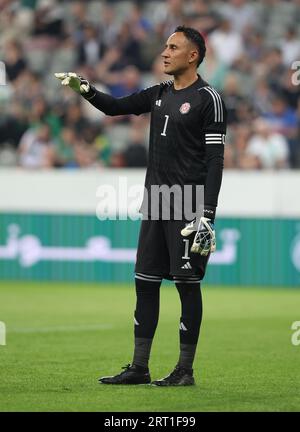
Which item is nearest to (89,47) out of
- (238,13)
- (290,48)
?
(238,13)

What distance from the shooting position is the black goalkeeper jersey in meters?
7.79

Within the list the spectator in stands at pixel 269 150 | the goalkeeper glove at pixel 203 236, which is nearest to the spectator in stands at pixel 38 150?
the spectator in stands at pixel 269 150

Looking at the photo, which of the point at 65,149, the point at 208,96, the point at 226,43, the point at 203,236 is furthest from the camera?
the point at 226,43

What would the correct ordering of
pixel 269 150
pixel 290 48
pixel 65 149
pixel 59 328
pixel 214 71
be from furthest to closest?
pixel 290 48 < pixel 214 71 < pixel 65 149 < pixel 269 150 < pixel 59 328

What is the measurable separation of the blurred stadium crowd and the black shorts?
31.8 feet

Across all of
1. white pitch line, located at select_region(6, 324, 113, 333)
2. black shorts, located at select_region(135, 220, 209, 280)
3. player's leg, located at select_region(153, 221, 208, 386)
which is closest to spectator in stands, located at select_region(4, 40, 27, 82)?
white pitch line, located at select_region(6, 324, 113, 333)

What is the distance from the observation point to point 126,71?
65.3 ft

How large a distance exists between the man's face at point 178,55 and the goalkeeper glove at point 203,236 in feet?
3.48

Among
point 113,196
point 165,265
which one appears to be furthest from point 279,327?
point 113,196

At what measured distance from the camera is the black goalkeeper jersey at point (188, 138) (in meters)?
7.79

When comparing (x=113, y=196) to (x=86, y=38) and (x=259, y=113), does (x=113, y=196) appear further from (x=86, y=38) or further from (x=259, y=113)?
(x=86, y=38)

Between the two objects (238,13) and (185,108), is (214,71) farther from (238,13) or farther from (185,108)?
(185,108)

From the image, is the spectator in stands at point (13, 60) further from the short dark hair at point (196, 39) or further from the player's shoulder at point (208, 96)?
the player's shoulder at point (208, 96)

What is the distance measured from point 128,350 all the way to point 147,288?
214cm
